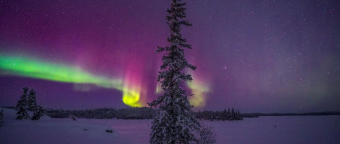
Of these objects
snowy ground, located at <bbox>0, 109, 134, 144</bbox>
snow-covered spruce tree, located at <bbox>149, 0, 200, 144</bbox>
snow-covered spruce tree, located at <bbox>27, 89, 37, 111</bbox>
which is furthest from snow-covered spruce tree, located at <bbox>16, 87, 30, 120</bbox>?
snow-covered spruce tree, located at <bbox>149, 0, 200, 144</bbox>

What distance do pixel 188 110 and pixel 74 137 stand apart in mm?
38964

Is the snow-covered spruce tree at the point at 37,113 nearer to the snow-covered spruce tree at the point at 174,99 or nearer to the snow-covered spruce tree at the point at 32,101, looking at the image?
the snow-covered spruce tree at the point at 32,101

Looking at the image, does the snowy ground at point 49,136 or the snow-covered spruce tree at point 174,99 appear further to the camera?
the snowy ground at point 49,136

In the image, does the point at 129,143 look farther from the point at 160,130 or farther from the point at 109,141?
the point at 160,130

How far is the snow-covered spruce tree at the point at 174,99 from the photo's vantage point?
16906mm

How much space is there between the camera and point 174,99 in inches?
685

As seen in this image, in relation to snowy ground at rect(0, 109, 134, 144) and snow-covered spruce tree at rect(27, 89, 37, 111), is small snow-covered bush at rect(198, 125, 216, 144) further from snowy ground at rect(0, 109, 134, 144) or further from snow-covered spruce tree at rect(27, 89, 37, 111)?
snow-covered spruce tree at rect(27, 89, 37, 111)

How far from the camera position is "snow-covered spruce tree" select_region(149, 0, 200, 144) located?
55.5 feet

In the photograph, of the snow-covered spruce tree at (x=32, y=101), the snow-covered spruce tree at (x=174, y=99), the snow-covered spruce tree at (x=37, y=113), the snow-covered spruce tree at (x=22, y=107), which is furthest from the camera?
the snow-covered spruce tree at (x=32, y=101)

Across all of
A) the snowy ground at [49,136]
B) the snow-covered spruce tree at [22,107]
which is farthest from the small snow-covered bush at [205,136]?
the snow-covered spruce tree at [22,107]

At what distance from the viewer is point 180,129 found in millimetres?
16953

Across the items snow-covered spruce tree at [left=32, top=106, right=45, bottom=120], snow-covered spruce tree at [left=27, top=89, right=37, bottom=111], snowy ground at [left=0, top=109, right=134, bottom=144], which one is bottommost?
snowy ground at [left=0, top=109, right=134, bottom=144]

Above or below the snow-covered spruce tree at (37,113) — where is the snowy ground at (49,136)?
below

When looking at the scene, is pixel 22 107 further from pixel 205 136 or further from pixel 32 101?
pixel 205 136
